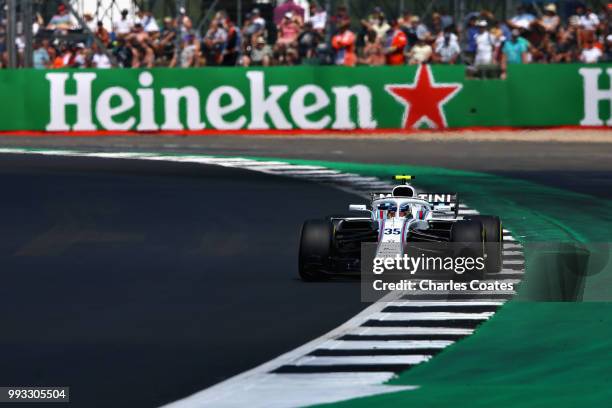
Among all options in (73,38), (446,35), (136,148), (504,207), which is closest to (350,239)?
(504,207)

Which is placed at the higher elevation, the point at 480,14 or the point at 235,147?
the point at 480,14

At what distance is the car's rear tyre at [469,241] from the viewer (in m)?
13.8

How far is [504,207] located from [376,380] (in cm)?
1235

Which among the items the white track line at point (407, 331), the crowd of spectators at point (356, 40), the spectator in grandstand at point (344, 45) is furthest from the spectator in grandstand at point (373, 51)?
the white track line at point (407, 331)

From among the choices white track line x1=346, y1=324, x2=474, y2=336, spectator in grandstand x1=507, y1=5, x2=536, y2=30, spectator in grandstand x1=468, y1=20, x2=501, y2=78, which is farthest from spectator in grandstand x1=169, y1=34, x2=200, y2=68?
white track line x1=346, y1=324, x2=474, y2=336

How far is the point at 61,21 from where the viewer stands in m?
37.6

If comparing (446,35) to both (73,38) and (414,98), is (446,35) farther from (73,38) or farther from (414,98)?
(73,38)

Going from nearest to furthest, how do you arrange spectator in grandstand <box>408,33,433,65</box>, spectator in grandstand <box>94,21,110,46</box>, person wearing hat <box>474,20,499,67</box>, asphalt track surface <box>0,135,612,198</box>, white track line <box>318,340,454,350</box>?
white track line <box>318,340,454,350</box> → asphalt track surface <box>0,135,612,198</box> → person wearing hat <box>474,20,499,67</box> → spectator in grandstand <box>408,33,433,65</box> → spectator in grandstand <box>94,21,110,46</box>

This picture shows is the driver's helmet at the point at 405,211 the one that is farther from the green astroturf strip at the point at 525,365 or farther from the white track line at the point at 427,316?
the white track line at the point at 427,316

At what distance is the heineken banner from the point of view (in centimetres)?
3500

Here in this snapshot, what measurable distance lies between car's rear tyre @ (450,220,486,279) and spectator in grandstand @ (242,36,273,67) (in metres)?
22.6

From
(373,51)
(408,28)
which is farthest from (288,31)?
(408,28)

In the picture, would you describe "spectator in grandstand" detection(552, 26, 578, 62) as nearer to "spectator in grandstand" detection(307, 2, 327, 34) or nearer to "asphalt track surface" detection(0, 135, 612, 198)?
"asphalt track surface" detection(0, 135, 612, 198)

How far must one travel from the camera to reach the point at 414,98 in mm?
35125
